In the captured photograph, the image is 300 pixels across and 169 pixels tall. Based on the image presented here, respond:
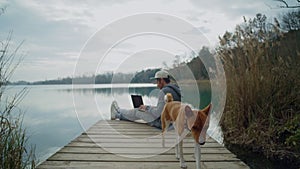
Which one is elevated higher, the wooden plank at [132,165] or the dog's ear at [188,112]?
the dog's ear at [188,112]

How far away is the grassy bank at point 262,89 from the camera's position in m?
3.43

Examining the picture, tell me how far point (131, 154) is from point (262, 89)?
2.38 meters

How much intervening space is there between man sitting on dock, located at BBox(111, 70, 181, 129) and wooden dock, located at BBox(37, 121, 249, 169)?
468mm

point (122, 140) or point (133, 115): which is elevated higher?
point (133, 115)

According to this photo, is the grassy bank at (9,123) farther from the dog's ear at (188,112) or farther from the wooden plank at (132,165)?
the dog's ear at (188,112)

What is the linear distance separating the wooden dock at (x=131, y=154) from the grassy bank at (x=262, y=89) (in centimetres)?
95

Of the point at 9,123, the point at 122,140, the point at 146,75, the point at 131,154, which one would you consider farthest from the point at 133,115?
the point at 9,123

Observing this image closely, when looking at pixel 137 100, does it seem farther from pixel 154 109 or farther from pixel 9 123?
pixel 9 123

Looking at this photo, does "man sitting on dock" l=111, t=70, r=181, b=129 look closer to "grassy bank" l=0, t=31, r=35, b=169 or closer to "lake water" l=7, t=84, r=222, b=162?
"lake water" l=7, t=84, r=222, b=162

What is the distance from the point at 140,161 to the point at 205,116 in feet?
3.16

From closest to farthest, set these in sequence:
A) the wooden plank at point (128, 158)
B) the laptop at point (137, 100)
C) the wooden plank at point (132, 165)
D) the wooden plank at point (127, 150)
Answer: the wooden plank at point (132, 165) < the wooden plank at point (128, 158) < the wooden plank at point (127, 150) < the laptop at point (137, 100)

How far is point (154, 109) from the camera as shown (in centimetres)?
375

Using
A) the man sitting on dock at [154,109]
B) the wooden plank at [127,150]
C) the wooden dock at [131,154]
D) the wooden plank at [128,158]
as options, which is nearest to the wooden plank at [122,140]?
the wooden dock at [131,154]

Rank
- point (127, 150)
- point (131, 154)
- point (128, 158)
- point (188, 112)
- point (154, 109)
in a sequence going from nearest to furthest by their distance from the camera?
point (188, 112) → point (128, 158) → point (131, 154) → point (127, 150) → point (154, 109)
